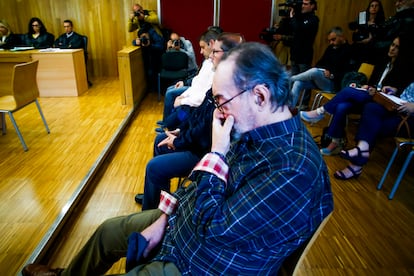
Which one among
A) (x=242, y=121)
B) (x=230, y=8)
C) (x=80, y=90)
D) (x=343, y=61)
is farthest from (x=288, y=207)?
(x=230, y=8)

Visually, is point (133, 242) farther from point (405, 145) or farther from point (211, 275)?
point (405, 145)

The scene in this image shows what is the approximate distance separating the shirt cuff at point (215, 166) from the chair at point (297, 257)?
0.90 feet

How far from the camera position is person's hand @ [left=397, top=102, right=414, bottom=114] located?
2067 millimetres

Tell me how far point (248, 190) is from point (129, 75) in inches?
133

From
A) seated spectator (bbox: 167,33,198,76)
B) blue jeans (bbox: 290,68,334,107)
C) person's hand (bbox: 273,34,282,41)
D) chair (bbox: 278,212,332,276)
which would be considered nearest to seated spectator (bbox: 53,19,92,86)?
seated spectator (bbox: 167,33,198,76)

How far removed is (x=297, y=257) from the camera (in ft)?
2.68

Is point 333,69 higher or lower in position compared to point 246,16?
lower

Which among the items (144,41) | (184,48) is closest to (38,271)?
(184,48)

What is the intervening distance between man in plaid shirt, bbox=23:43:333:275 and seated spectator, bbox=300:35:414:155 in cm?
195

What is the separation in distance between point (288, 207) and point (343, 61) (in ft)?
10.8

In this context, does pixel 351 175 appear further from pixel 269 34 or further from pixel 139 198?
pixel 269 34

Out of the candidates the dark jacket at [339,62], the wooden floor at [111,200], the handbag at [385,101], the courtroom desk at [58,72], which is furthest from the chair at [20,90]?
the dark jacket at [339,62]

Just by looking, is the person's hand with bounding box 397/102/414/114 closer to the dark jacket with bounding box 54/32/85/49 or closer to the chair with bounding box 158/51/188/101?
the chair with bounding box 158/51/188/101

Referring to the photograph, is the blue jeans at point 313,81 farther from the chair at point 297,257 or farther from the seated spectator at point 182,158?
the chair at point 297,257
